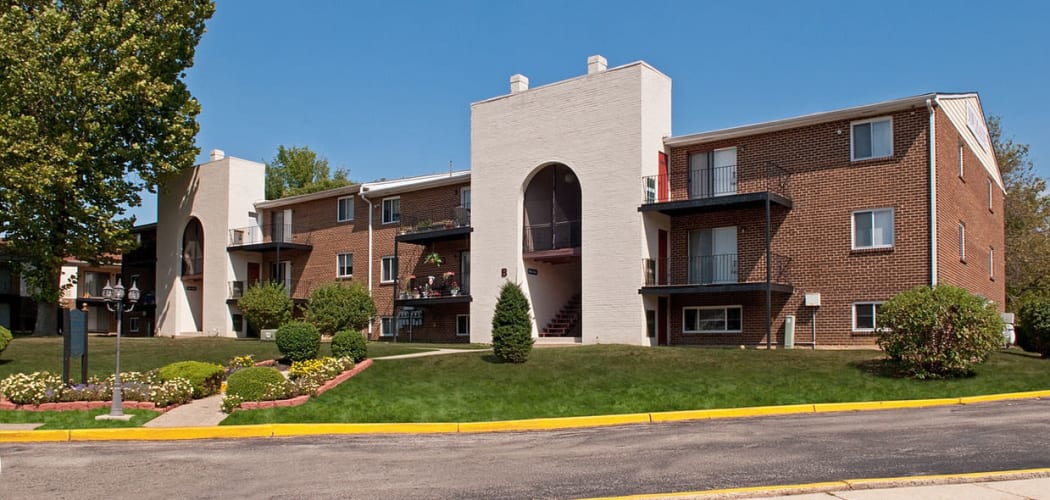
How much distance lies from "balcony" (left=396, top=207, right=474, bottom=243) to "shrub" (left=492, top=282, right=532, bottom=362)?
10255mm

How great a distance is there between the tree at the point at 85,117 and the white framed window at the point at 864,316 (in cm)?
2665

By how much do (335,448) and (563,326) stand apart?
1909 cm

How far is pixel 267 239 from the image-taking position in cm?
4225

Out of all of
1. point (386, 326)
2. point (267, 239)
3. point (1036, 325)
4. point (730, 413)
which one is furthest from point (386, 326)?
point (1036, 325)

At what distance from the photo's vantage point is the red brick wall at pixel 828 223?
24828 mm

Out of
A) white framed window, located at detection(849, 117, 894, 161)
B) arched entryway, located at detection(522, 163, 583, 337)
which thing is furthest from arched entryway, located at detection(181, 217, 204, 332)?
white framed window, located at detection(849, 117, 894, 161)

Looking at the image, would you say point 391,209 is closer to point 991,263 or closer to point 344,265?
point 344,265

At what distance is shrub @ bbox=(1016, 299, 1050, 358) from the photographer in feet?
78.0

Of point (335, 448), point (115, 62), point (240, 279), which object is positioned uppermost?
point (115, 62)

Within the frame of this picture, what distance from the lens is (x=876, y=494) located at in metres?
8.86

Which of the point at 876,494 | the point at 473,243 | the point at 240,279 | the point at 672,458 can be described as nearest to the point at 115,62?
the point at 240,279

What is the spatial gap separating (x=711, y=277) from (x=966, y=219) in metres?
7.79

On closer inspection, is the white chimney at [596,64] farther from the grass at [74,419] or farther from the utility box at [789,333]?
the grass at [74,419]

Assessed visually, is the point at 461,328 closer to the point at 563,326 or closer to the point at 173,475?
the point at 563,326
